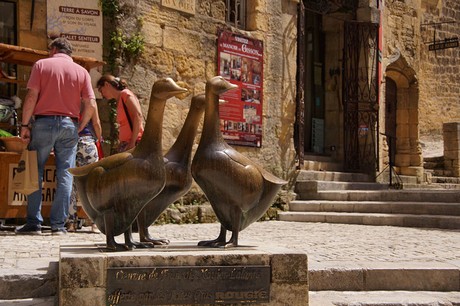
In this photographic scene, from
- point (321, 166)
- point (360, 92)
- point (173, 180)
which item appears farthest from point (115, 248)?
point (360, 92)

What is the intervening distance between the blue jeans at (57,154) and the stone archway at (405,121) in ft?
35.6

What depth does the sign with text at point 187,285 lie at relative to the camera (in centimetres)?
341

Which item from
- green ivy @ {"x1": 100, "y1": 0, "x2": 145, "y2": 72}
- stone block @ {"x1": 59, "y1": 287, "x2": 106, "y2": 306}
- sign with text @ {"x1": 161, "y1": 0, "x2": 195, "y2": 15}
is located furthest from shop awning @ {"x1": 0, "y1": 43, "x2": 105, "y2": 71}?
stone block @ {"x1": 59, "y1": 287, "x2": 106, "y2": 306}

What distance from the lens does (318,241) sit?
7.00m

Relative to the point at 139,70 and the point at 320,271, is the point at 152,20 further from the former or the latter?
the point at 320,271

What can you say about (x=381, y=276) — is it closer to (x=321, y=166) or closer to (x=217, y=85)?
(x=217, y=85)

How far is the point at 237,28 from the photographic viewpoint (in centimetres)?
1065

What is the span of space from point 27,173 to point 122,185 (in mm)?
3216

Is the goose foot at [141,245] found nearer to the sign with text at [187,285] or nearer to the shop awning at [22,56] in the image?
the sign with text at [187,285]

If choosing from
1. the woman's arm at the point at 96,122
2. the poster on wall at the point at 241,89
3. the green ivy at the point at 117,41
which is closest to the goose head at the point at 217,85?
the woman's arm at the point at 96,122

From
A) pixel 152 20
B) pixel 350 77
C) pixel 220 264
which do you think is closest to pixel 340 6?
pixel 350 77

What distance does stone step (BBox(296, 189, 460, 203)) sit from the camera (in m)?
10.1

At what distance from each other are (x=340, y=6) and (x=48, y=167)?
320 inches

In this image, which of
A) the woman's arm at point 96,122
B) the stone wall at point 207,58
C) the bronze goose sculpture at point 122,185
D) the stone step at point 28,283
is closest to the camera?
the bronze goose sculpture at point 122,185
